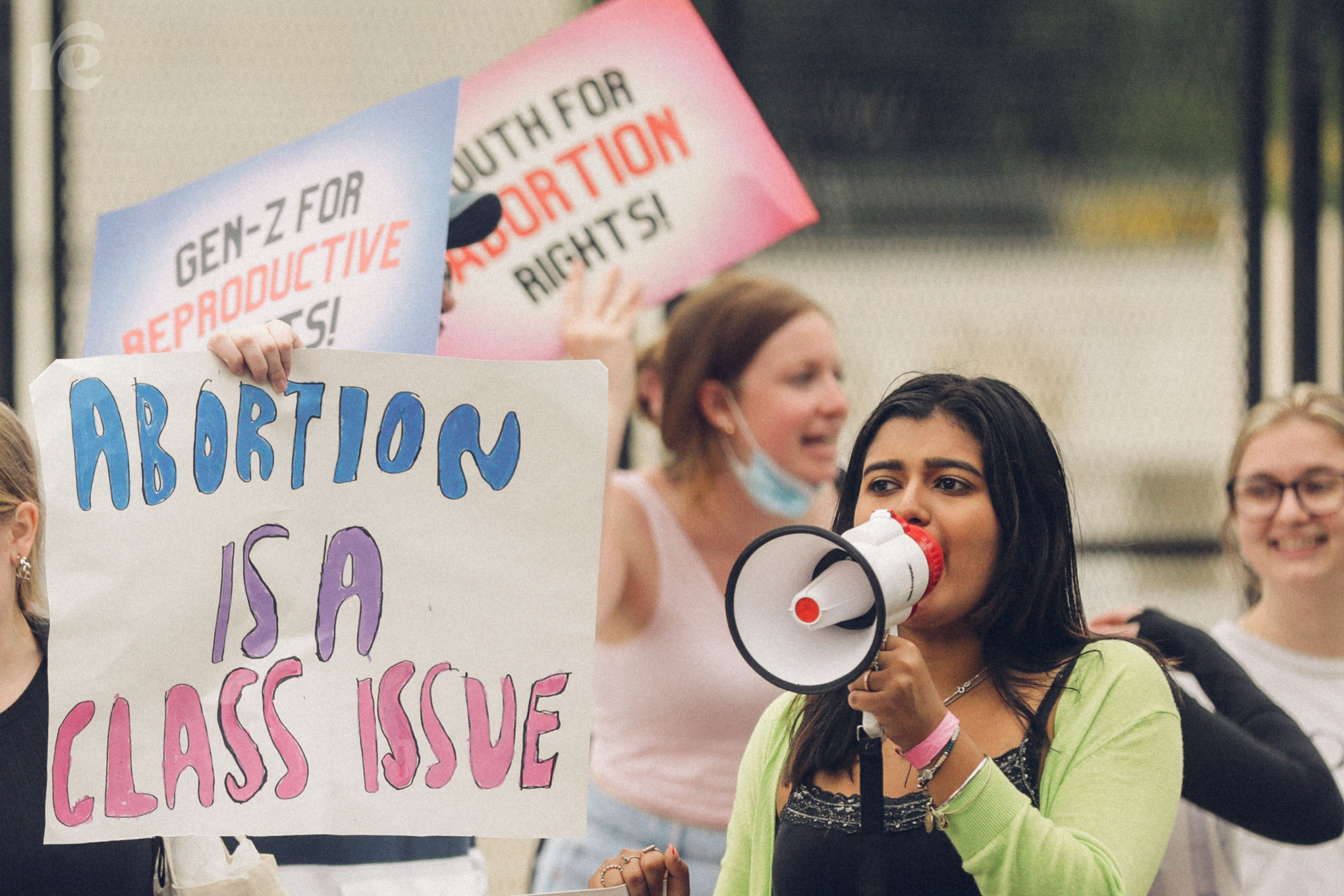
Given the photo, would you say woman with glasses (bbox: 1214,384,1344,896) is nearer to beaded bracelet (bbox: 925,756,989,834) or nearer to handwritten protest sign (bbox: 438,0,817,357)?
handwritten protest sign (bbox: 438,0,817,357)

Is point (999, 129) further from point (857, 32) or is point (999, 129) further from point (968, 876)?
point (968, 876)

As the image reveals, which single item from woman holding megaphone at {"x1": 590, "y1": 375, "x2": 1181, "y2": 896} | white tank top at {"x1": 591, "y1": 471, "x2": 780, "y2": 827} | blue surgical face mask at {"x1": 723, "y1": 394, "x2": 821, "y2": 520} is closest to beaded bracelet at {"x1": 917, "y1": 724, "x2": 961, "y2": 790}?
woman holding megaphone at {"x1": 590, "y1": 375, "x2": 1181, "y2": 896}

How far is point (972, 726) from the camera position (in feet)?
5.77

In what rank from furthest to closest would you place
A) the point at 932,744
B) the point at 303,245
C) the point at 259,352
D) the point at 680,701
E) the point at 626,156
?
the point at 626,156, the point at 680,701, the point at 303,245, the point at 259,352, the point at 932,744

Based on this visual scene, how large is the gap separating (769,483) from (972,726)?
1.28m

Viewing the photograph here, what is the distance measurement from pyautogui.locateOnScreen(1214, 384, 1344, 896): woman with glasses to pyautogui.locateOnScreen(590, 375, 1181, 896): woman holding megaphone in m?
0.96

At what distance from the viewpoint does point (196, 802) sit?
1817mm

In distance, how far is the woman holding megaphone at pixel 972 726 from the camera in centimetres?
155

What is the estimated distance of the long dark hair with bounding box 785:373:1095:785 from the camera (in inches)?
69.9

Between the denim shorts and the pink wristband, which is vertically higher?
the pink wristband

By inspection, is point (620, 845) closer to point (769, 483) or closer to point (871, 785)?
point (769, 483)

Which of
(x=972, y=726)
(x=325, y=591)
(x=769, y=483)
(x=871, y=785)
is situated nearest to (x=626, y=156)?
(x=769, y=483)

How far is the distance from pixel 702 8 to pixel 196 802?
2.64 m

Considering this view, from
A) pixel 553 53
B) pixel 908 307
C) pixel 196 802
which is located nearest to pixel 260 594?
pixel 196 802
